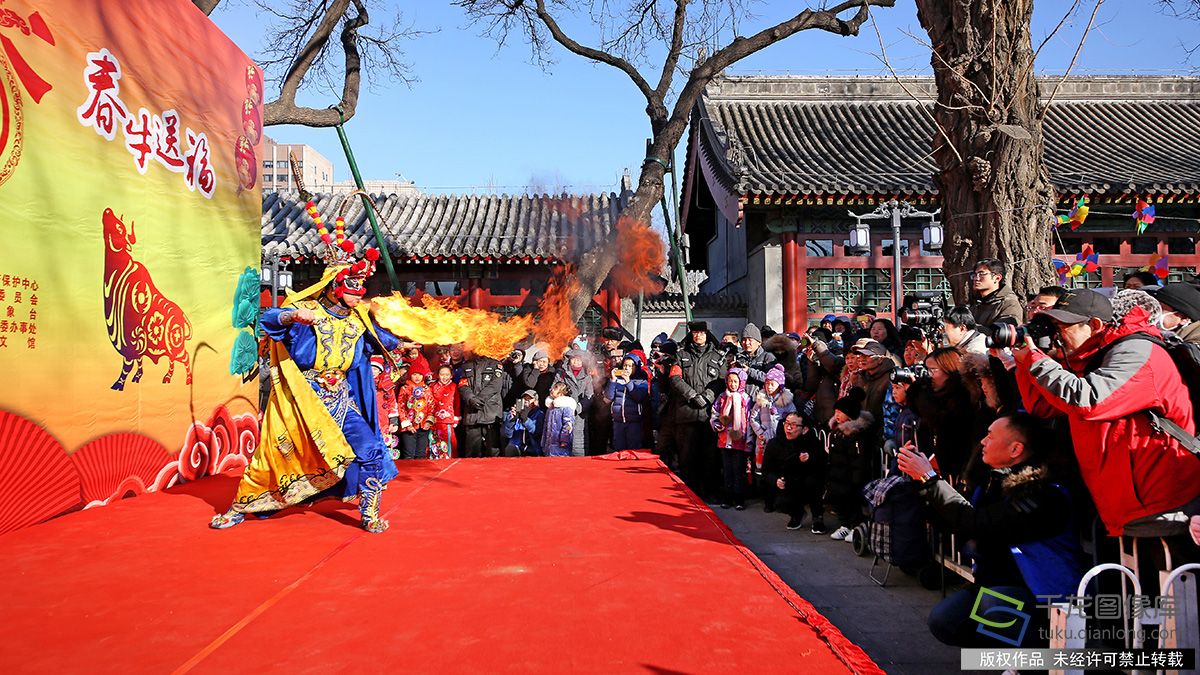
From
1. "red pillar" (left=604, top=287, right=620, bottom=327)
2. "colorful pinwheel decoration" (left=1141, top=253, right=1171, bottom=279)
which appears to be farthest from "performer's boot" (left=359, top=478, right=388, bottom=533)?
"red pillar" (left=604, top=287, right=620, bottom=327)

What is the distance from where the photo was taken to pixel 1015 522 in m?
2.62

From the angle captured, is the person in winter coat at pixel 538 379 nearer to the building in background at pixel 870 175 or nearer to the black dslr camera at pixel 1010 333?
the building in background at pixel 870 175

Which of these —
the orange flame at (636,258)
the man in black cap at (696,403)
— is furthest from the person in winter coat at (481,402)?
the orange flame at (636,258)

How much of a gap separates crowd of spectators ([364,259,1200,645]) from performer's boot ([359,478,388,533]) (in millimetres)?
2873

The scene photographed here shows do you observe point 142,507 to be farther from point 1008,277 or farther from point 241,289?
point 1008,277

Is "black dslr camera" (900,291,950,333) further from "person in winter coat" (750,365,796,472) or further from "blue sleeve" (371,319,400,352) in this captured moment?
"blue sleeve" (371,319,400,352)

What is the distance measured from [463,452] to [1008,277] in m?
5.51

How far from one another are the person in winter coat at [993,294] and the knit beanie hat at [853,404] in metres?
0.91

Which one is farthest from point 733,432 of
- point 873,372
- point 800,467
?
point 873,372

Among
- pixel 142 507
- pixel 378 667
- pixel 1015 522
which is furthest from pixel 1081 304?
pixel 142 507

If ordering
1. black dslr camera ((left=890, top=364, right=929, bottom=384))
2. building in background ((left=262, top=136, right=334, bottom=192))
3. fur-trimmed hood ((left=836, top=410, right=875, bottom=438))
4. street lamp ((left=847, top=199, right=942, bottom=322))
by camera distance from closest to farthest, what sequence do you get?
black dslr camera ((left=890, top=364, right=929, bottom=384)) → fur-trimmed hood ((left=836, top=410, right=875, bottom=438)) → street lamp ((left=847, top=199, right=942, bottom=322)) → building in background ((left=262, top=136, right=334, bottom=192))

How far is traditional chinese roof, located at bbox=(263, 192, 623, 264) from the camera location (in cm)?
1285

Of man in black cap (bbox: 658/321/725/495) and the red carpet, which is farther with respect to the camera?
man in black cap (bbox: 658/321/725/495)

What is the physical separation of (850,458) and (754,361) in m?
1.85
